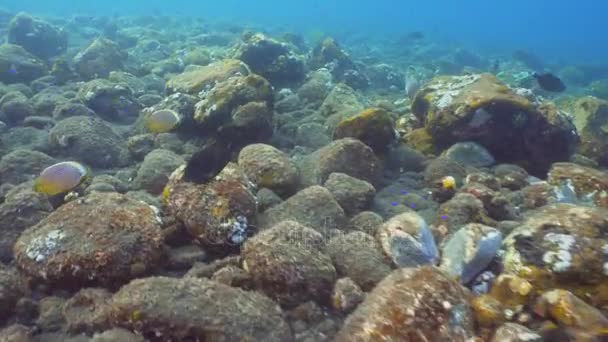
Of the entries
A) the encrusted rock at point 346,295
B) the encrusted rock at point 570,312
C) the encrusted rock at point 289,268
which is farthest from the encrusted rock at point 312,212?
the encrusted rock at point 570,312

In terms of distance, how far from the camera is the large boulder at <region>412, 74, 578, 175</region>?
8.76 meters

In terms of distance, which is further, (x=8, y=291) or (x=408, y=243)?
(x=408, y=243)

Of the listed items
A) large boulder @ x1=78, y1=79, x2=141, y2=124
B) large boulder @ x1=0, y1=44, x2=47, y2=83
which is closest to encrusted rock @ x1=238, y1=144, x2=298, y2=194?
large boulder @ x1=78, y1=79, x2=141, y2=124

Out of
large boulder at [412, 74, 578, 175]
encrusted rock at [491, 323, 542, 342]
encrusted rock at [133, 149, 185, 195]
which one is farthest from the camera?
large boulder at [412, 74, 578, 175]

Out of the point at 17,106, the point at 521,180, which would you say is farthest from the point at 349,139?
the point at 17,106

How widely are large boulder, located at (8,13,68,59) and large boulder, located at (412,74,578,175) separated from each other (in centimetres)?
1757

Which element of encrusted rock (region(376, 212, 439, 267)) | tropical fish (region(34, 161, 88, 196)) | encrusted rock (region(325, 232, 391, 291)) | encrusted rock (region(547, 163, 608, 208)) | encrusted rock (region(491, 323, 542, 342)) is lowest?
encrusted rock (region(547, 163, 608, 208))

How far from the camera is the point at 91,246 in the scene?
4.56 meters

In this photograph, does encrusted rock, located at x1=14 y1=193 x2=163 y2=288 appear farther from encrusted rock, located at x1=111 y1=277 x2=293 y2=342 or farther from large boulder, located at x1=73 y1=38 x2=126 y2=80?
large boulder, located at x1=73 y1=38 x2=126 y2=80

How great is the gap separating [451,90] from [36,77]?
12805mm

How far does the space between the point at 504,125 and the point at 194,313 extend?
7529 millimetres

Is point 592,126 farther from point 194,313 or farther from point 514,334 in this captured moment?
point 194,313

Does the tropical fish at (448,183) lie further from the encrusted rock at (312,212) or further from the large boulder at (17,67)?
the large boulder at (17,67)

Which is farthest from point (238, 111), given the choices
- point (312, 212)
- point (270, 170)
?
point (312, 212)
